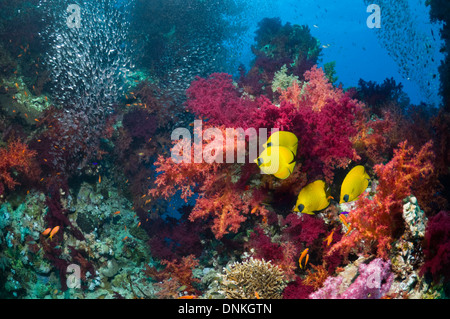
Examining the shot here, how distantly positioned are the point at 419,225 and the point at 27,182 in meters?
6.91

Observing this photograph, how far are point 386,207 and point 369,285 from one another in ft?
2.90

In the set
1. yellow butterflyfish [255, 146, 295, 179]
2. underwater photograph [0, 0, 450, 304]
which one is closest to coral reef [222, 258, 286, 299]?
underwater photograph [0, 0, 450, 304]

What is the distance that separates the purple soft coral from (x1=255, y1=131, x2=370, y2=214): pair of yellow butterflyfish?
837mm

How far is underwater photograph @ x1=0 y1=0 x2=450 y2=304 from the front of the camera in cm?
301

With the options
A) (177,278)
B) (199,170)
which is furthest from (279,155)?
(177,278)

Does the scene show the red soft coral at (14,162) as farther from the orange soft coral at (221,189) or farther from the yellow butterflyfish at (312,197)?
the yellow butterflyfish at (312,197)

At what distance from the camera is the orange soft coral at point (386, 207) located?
292 cm

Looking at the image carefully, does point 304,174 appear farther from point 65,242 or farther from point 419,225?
point 65,242

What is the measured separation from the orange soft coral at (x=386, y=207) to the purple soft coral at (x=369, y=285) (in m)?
0.17

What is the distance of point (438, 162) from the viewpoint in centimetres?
381

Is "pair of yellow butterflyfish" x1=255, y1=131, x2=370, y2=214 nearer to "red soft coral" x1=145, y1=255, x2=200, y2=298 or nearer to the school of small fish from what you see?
"red soft coral" x1=145, y1=255, x2=200, y2=298

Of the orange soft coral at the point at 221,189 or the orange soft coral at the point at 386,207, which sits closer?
the orange soft coral at the point at 386,207

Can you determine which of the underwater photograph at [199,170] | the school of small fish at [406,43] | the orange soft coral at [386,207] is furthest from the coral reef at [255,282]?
the school of small fish at [406,43]

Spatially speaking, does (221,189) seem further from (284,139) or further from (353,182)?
(353,182)
